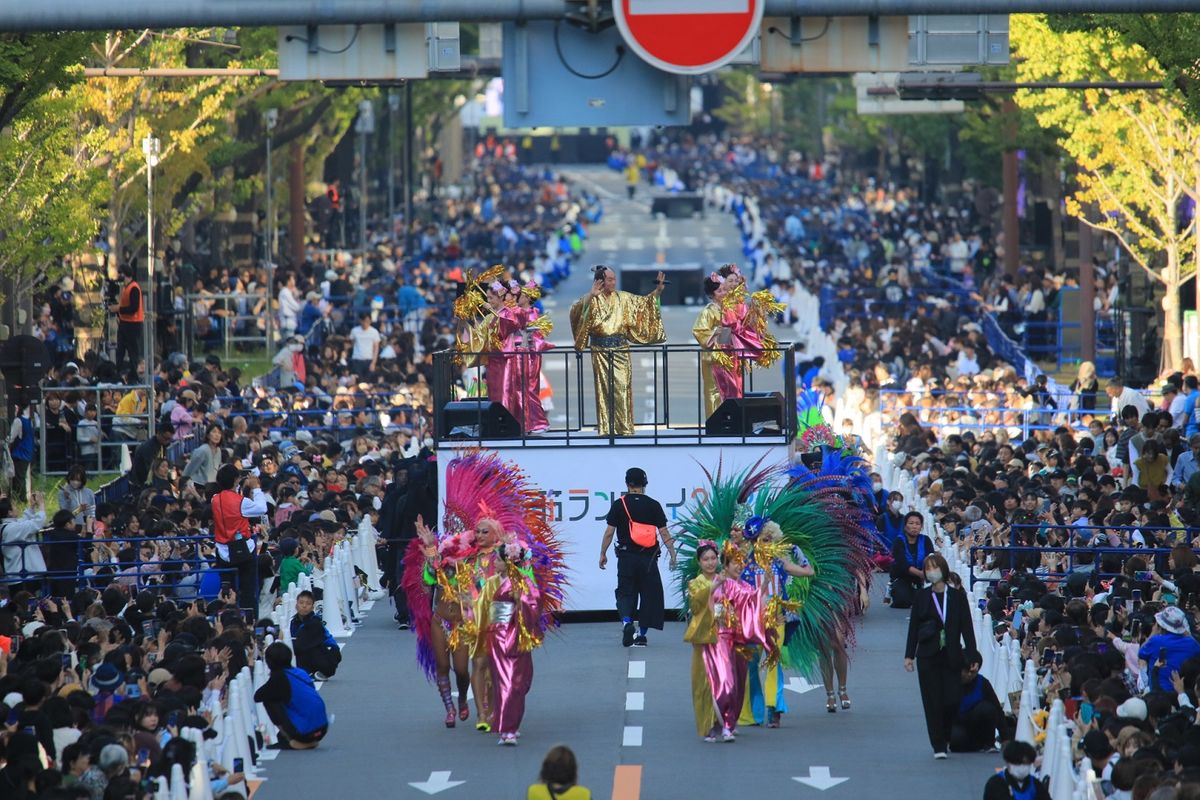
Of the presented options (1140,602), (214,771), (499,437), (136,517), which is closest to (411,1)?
(214,771)

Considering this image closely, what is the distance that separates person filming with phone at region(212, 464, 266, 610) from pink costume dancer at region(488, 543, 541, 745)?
15.6 feet

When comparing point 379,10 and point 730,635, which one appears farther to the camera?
point 730,635

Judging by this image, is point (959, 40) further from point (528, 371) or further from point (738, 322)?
point (528, 371)

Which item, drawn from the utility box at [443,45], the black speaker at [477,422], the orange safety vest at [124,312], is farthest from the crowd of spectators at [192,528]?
the utility box at [443,45]

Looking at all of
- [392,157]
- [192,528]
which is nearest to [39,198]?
[192,528]

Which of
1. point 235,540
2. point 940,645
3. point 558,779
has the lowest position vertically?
point 940,645

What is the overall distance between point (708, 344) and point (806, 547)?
551 cm

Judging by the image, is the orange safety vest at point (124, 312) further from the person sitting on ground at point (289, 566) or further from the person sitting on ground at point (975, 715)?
the person sitting on ground at point (975, 715)

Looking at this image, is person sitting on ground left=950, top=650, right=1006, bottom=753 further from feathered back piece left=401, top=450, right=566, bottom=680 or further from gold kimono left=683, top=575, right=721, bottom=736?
feathered back piece left=401, top=450, right=566, bottom=680

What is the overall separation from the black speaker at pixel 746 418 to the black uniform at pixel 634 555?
165cm

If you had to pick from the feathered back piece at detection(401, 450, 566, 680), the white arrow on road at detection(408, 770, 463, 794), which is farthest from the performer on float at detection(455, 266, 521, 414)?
the white arrow on road at detection(408, 770, 463, 794)

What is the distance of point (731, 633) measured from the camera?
1614cm

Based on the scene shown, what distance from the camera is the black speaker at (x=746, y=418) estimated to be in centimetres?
2144

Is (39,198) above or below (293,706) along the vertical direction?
above
